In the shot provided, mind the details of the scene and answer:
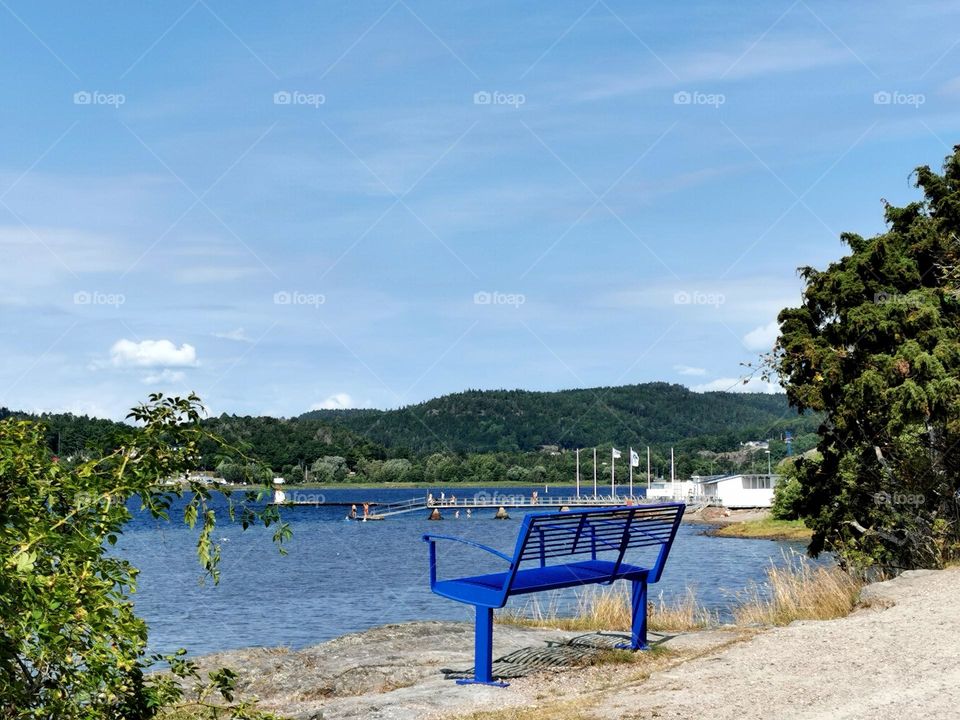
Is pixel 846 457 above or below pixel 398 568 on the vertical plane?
above

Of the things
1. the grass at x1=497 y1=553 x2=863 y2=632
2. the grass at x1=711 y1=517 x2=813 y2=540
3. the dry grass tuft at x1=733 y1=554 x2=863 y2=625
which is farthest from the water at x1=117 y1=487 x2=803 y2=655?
the dry grass tuft at x1=733 y1=554 x2=863 y2=625

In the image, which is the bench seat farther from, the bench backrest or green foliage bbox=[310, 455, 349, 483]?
green foliage bbox=[310, 455, 349, 483]

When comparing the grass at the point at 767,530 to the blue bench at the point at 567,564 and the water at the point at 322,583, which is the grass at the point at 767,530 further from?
the blue bench at the point at 567,564

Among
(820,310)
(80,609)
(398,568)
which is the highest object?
(820,310)

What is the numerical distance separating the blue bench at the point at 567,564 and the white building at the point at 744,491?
312 feet

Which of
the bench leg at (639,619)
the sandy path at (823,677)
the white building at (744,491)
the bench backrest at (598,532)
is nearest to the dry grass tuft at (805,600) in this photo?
the sandy path at (823,677)

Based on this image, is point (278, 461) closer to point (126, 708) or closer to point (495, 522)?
point (495, 522)

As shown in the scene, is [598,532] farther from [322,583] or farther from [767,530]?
[767,530]

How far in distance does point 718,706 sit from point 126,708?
173 inches

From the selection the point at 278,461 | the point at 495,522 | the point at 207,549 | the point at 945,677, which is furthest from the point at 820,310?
the point at 278,461

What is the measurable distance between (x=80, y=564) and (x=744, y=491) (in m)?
106

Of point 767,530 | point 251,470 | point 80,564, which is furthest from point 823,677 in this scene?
point 767,530

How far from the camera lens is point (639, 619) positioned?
1137 cm

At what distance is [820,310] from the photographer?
19.9 metres
